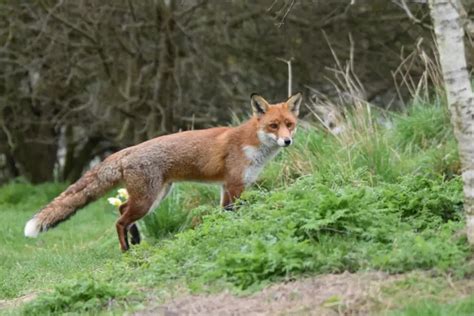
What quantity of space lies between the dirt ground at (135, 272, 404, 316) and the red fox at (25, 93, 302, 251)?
372 centimetres

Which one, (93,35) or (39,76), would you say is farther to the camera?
(39,76)

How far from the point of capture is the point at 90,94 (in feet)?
62.8

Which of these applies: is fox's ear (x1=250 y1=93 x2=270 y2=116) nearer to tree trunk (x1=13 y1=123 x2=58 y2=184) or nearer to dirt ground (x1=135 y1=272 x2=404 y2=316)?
dirt ground (x1=135 y1=272 x2=404 y2=316)

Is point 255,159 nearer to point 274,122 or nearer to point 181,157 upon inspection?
point 274,122

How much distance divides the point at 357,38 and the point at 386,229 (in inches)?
462

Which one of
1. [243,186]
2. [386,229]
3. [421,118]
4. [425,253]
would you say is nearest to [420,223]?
[386,229]

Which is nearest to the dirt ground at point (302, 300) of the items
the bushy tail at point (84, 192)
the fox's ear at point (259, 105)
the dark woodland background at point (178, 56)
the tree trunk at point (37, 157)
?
the bushy tail at point (84, 192)

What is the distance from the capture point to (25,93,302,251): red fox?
34.0ft

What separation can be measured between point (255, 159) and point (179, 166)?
92 centimetres

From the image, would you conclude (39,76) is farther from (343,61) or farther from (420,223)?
(420,223)

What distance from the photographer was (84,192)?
10445 millimetres

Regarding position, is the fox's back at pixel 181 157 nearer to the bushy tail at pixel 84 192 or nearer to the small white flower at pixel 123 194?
the bushy tail at pixel 84 192

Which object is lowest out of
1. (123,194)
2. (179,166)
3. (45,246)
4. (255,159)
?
(45,246)

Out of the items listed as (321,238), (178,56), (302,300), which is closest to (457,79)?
(321,238)
